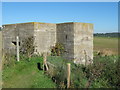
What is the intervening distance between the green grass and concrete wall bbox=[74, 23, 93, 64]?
7.74 feet

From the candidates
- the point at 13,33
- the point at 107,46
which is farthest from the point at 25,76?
the point at 107,46

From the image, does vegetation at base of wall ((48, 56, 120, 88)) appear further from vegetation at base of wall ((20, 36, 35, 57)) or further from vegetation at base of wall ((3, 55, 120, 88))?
vegetation at base of wall ((20, 36, 35, 57))

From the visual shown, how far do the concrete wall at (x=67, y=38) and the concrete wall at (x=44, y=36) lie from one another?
67cm

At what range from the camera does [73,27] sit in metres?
9.73

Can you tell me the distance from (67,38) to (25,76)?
366 centimetres

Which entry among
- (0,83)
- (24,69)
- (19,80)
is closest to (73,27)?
(24,69)

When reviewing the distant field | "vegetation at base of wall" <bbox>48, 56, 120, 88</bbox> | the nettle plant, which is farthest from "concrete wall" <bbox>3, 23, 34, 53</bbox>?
the distant field

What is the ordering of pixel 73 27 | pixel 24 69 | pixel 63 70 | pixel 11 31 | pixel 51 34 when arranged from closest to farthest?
pixel 63 70 → pixel 24 69 → pixel 73 27 → pixel 51 34 → pixel 11 31

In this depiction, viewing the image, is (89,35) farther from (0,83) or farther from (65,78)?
(0,83)

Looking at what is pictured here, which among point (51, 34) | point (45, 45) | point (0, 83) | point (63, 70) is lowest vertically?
point (0, 83)

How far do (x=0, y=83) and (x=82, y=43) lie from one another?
527 centimetres

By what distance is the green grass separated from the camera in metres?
6.97

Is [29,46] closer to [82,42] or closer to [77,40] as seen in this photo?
[77,40]

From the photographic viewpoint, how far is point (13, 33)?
11961mm
